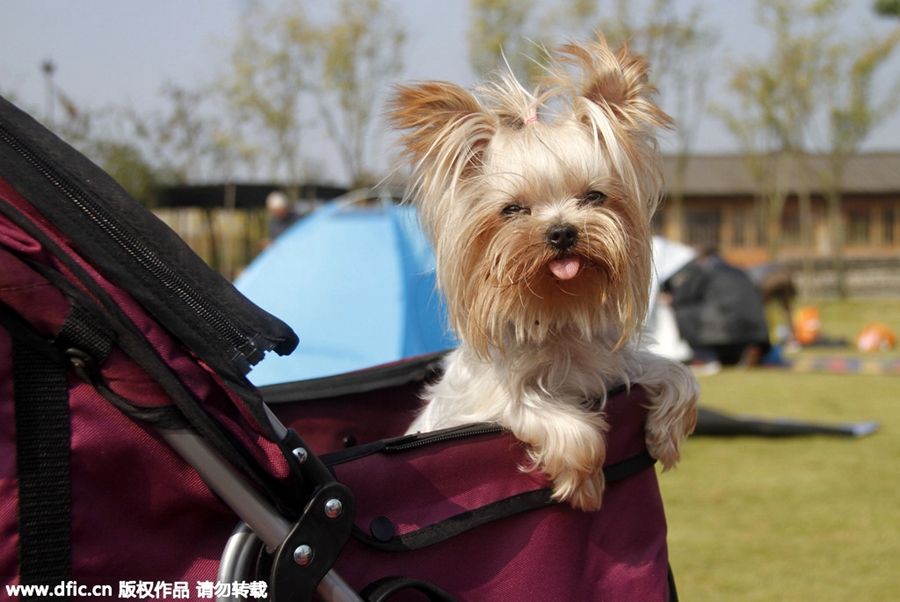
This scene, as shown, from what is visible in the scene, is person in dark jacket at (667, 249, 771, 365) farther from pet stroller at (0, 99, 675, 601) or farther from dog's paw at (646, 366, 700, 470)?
pet stroller at (0, 99, 675, 601)

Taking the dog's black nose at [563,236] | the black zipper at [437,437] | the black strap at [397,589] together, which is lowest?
the black strap at [397,589]

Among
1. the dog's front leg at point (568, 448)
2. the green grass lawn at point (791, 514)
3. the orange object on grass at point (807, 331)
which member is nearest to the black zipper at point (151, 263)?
the dog's front leg at point (568, 448)

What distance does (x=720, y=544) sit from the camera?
359cm

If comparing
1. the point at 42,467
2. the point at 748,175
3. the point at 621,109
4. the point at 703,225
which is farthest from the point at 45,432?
the point at 748,175

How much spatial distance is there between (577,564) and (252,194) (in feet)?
60.1

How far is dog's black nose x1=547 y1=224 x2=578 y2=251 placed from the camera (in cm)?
188

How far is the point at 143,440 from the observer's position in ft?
4.20

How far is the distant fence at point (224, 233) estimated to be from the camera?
2212 centimetres

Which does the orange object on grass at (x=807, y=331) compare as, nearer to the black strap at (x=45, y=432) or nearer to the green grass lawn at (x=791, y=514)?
the green grass lawn at (x=791, y=514)

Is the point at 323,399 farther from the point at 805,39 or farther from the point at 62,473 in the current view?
the point at 805,39

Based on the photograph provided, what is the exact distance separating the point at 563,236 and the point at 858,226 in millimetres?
35893

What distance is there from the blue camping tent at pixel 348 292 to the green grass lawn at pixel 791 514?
1502 mm

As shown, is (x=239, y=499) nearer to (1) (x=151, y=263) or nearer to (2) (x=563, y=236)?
(1) (x=151, y=263)

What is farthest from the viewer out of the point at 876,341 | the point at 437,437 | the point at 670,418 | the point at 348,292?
the point at 876,341
